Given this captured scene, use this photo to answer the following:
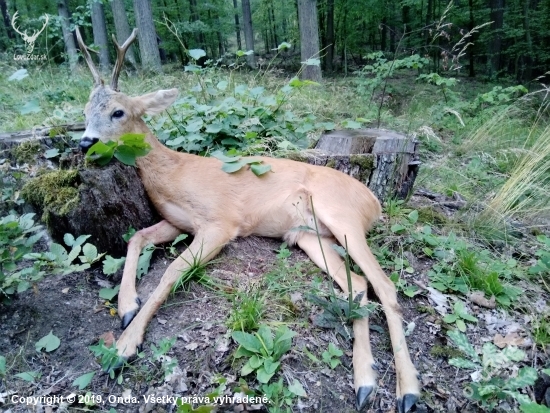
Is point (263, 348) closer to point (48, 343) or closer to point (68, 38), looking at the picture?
point (48, 343)

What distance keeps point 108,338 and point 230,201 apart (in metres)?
1.42

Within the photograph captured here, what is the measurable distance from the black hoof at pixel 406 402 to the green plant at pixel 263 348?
0.68 metres

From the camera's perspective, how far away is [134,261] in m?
2.98

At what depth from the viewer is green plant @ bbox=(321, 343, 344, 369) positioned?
2.42 m

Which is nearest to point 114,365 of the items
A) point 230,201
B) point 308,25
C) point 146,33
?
point 230,201

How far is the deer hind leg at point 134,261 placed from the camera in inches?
105

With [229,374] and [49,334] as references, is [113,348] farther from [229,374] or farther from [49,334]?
[229,374]

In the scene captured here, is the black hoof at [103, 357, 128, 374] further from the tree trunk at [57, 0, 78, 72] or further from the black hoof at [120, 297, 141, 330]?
the tree trunk at [57, 0, 78, 72]

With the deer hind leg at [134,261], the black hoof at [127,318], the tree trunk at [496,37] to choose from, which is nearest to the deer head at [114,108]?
the deer hind leg at [134,261]

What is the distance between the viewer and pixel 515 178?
413 centimetres

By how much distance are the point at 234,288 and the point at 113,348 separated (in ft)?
2.78

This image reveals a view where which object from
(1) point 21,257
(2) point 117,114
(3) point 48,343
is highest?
(2) point 117,114

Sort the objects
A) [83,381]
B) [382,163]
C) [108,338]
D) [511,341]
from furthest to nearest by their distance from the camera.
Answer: [382,163], [511,341], [108,338], [83,381]

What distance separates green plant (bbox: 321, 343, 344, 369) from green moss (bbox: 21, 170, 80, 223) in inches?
75.4
